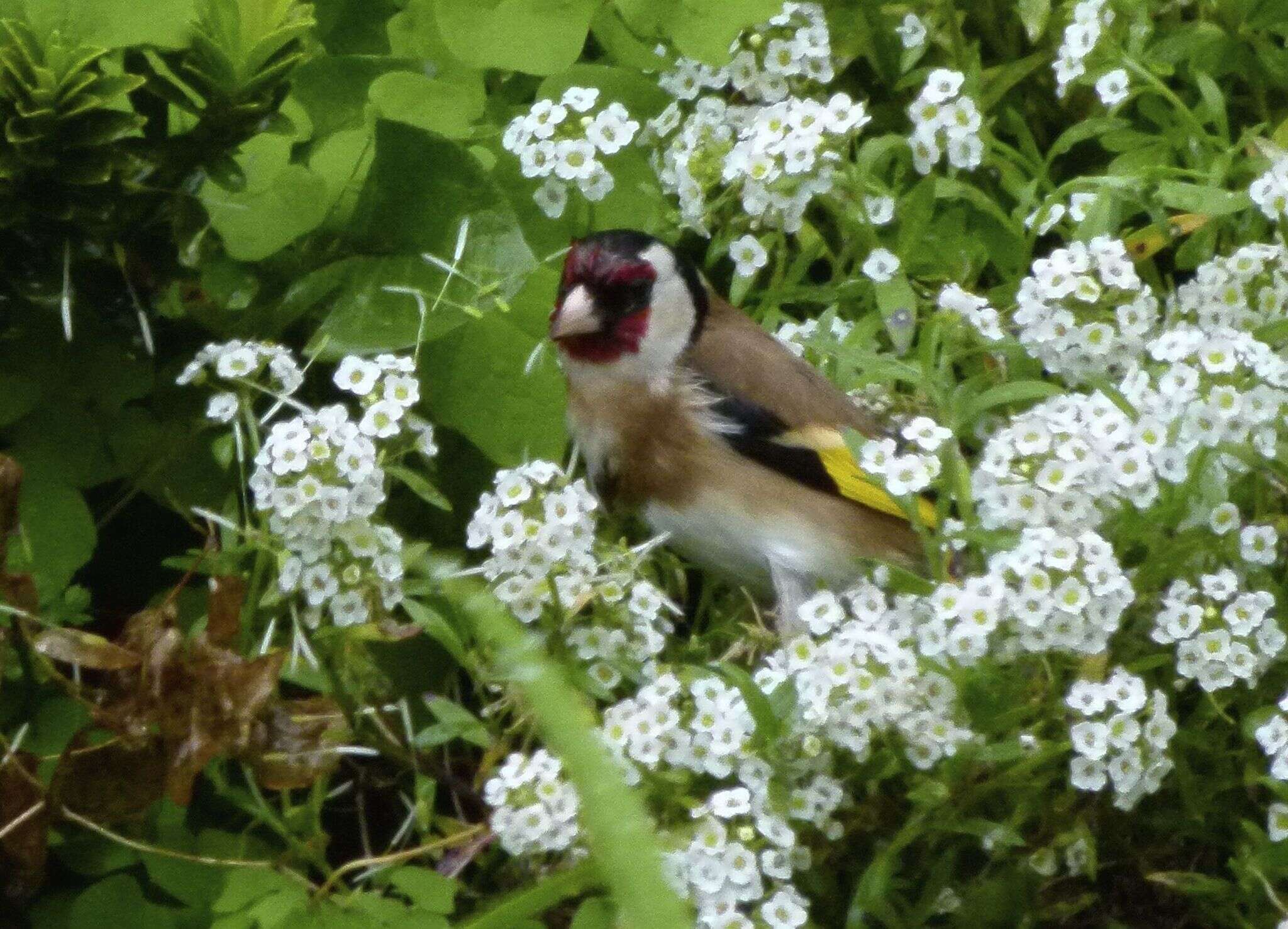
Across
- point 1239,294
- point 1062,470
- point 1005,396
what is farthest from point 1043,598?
point 1239,294

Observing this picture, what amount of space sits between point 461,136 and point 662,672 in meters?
0.96

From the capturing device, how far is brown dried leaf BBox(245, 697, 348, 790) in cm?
210

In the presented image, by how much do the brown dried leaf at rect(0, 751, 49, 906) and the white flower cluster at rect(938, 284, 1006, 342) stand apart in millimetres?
1233

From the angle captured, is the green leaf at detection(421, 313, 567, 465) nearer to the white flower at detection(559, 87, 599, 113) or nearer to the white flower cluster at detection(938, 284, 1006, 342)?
the white flower at detection(559, 87, 599, 113)

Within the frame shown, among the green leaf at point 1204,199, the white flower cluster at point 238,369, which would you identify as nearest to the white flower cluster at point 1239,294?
the green leaf at point 1204,199

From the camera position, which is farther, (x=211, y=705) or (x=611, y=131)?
(x=611, y=131)

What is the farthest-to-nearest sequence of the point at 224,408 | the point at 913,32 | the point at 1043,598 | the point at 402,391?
the point at 913,32 < the point at 224,408 < the point at 402,391 < the point at 1043,598

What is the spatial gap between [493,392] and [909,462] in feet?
2.70

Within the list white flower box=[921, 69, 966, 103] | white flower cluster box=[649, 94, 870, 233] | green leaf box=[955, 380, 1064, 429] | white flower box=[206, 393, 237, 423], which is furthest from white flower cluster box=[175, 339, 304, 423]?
white flower box=[921, 69, 966, 103]

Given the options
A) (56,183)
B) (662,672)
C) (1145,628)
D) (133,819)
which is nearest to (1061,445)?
(1145,628)

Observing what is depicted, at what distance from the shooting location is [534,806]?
1.92m

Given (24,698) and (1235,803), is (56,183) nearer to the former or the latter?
(24,698)

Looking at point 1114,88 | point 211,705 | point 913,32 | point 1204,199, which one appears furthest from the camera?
point 913,32

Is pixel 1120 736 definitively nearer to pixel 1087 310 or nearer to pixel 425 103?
pixel 1087 310
